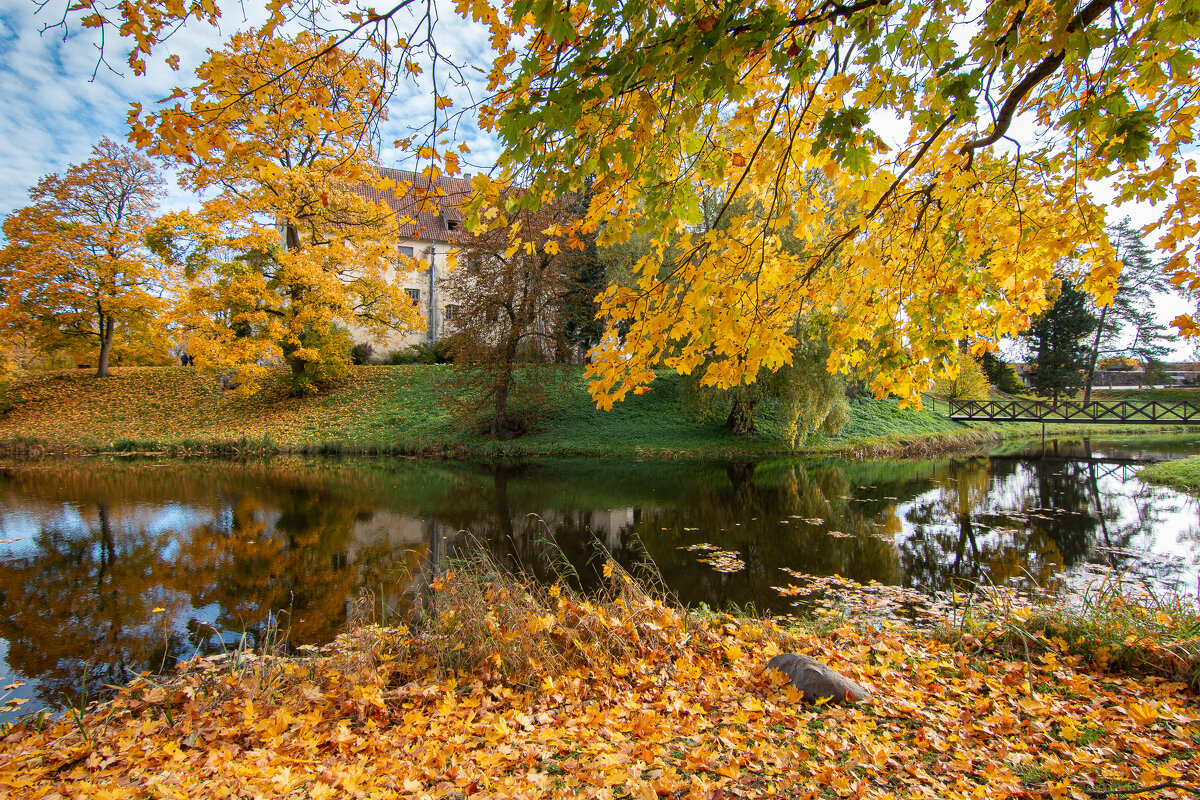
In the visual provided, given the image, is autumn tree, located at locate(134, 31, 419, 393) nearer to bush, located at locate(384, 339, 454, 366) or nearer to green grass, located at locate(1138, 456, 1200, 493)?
bush, located at locate(384, 339, 454, 366)

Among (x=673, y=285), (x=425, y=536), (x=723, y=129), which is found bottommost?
(x=425, y=536)

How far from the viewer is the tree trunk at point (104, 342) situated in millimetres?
20859

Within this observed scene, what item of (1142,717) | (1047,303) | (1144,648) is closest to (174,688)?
(1142,717)

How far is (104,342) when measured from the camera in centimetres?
2123

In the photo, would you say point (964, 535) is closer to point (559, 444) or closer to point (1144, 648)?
point (1144, 648)

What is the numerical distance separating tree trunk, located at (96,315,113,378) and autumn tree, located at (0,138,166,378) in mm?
39

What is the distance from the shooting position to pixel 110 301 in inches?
770

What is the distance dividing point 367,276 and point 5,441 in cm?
1168

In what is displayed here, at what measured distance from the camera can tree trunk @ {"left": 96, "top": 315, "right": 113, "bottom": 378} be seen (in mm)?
20859

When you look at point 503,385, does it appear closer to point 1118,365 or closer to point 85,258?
point 85,258

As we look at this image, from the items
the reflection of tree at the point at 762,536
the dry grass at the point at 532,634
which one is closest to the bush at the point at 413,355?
the reflection of tree at the point at 762,536

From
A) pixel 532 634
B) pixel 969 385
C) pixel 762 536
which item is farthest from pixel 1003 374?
pixel 532 634

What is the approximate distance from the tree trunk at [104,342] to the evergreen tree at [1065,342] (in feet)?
140

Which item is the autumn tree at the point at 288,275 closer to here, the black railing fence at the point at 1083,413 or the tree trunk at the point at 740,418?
the tree trunk at the point at 740,418
